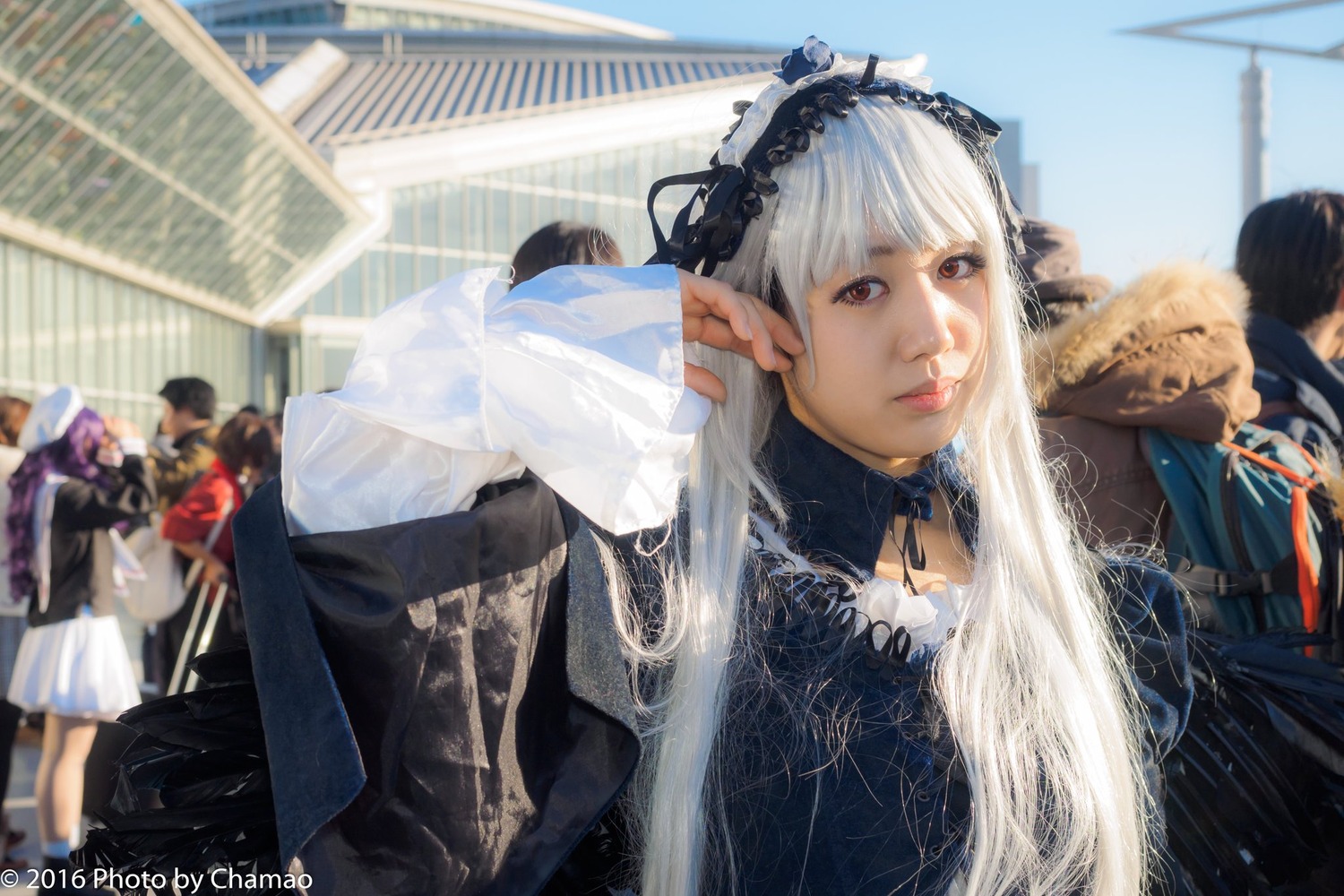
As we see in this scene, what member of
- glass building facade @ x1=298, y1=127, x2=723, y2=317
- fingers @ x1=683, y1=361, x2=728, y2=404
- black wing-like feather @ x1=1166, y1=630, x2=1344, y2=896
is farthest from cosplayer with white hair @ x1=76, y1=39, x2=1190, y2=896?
glass building facade @ x1=298, y1=127, x2=723, y2=317

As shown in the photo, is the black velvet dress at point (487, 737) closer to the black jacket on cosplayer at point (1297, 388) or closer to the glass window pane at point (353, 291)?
the black jacket on cosplayer at point (1297, 388)

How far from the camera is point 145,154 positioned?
45.0 feet

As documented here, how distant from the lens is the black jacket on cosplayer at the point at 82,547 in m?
4.34

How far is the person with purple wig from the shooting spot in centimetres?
415

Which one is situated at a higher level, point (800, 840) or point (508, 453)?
point (508, 453)

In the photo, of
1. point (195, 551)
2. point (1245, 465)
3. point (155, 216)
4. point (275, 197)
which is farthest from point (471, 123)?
point (1245, 465)

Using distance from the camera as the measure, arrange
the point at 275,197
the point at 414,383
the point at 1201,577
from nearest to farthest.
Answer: the point at 414,383 < the point at 1201,577 < the point at 275,197

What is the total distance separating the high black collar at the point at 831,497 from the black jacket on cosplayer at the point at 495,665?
0.38 feet

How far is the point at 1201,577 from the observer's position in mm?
2355

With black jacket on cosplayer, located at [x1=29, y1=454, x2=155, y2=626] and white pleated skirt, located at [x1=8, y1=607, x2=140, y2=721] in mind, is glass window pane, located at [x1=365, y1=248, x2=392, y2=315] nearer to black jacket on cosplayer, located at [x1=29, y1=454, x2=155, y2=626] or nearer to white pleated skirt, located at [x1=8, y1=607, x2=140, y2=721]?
black jacket on cosplayer, located at [x1=29, y1=454, x2=155, y2=626]

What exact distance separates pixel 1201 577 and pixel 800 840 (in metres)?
1.43

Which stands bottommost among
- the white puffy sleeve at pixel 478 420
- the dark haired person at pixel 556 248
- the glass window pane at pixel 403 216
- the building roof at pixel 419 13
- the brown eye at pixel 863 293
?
the white puffy sleeve at pixel 478 420

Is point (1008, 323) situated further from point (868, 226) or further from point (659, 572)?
point (659, 572)

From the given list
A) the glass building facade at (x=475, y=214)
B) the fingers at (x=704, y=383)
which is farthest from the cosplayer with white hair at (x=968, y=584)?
the glass building facade at (x=475, y=214)
